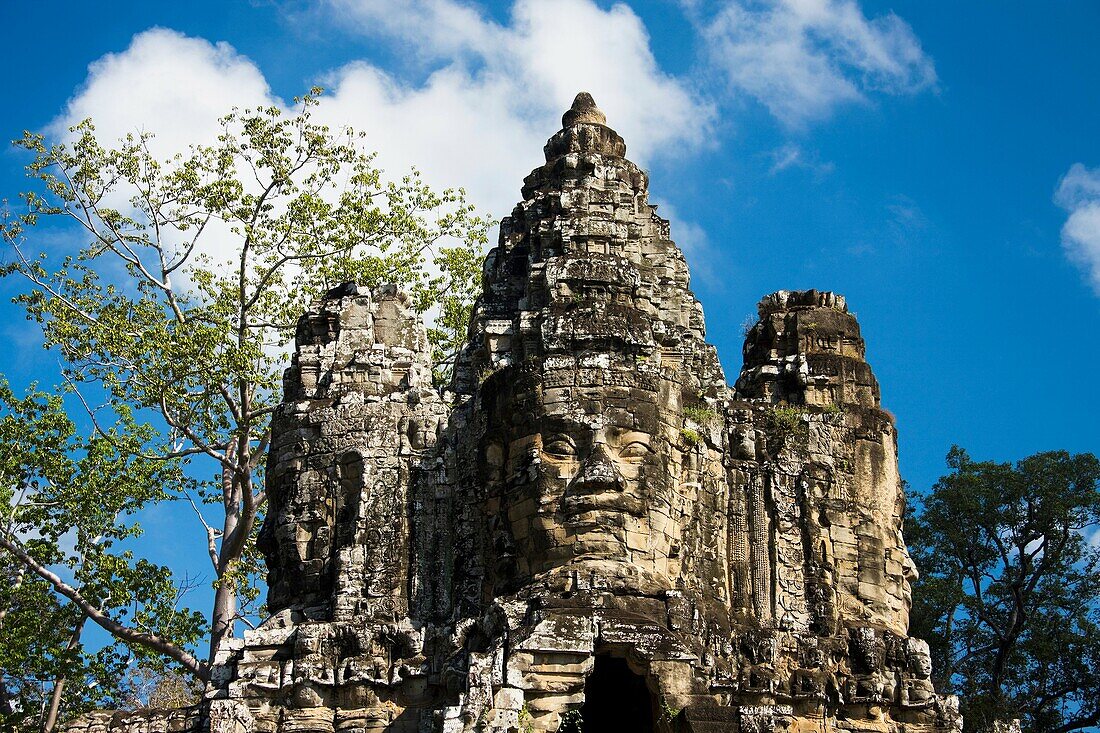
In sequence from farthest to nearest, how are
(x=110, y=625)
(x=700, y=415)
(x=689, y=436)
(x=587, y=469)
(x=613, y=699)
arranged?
(x=110, y=625) → (x=613, y=699) → (x=700, y=415) → (x=689, y=436) → (x=587, y=469)

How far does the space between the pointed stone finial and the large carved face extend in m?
5.72

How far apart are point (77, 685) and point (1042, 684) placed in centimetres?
1910

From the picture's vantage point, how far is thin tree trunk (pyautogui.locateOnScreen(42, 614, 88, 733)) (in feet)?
102

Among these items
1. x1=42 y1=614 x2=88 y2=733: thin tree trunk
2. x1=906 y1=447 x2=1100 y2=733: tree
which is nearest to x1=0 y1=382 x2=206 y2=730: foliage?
x1=42 y1=614 x2=88 y2=733: thin tree trunk

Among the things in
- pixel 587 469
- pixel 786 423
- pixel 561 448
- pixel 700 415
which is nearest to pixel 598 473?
pixel 587 469

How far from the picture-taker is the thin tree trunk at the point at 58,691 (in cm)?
3105

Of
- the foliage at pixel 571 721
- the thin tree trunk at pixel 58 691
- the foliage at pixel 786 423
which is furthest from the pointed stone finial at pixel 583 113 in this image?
the thin tree trunk at pixel 58 691

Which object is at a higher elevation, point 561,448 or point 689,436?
point 689,436

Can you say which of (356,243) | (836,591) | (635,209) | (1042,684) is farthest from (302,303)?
(1042,684)

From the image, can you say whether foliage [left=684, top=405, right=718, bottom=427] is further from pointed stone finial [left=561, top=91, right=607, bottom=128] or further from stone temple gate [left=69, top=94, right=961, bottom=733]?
pointed stone finial [left=561, top=91, right=607, bottom=128]

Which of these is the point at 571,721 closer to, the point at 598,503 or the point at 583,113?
the point at 598,503

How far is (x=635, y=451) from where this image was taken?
22.4 metres

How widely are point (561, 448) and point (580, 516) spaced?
3.39 ft

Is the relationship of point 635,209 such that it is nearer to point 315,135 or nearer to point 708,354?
point 708,354
